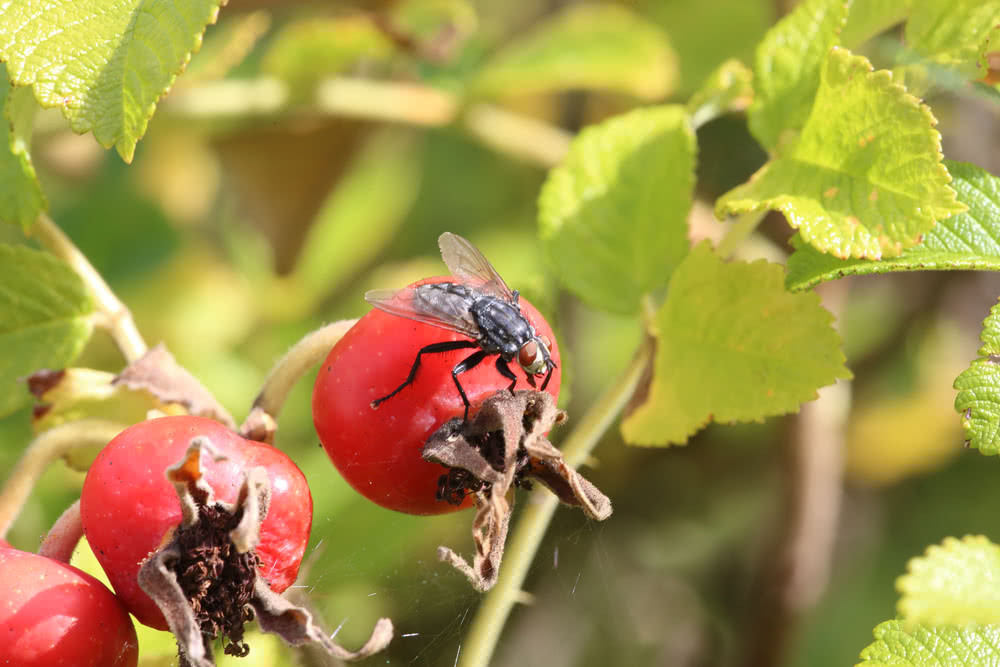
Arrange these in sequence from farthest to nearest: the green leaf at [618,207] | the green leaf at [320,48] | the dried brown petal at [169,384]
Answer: the green leaf at [320,48]
the green leaf at [618,207]
the dried brown petal at [169,384]

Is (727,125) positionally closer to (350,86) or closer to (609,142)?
(350,86)

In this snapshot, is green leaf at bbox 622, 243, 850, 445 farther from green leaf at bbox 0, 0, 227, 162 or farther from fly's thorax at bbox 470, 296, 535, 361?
Answer: green leaf at bbox 0, 0, 227, 162

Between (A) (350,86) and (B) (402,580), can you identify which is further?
(A) (350,86)

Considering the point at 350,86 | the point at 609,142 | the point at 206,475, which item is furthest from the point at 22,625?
the point at 350,86

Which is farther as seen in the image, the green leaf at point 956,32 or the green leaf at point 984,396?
the green leaf at point 956,32

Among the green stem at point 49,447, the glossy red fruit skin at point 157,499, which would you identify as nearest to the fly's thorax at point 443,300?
the glossy red fruit skin at point 157,499

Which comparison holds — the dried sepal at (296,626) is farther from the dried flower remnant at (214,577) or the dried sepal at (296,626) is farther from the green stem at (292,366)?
the green stem at (292,366)
